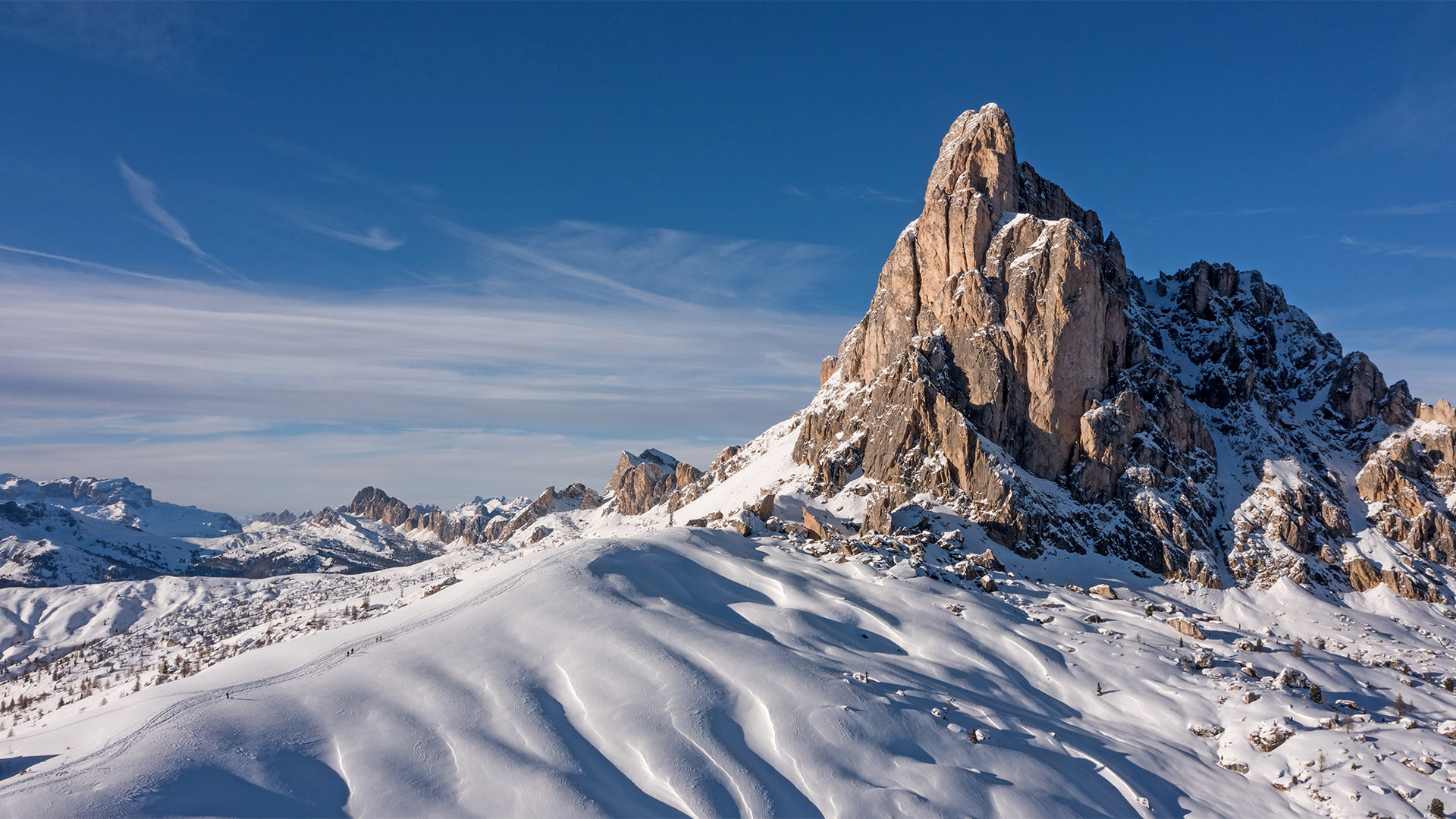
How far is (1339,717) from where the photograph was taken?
40.5 meters

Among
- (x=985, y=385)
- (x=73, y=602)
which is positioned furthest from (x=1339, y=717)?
(x=73, y=602)

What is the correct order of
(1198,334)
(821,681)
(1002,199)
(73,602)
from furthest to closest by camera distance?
(73,602) → (1198,334) → (1002,199) → (821,681)

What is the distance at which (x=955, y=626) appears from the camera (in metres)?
50.4

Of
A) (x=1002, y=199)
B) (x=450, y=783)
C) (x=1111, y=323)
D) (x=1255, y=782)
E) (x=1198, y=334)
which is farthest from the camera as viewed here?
(x=1198, y=334)

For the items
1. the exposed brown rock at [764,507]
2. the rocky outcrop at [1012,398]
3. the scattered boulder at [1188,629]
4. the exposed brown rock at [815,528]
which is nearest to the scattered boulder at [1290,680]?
the scattered boulder at [1188,629]

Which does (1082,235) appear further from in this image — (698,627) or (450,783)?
(450,783)

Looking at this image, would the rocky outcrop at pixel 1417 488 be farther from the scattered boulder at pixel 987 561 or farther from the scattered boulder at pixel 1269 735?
the scattered boulder at pixel 1269 735

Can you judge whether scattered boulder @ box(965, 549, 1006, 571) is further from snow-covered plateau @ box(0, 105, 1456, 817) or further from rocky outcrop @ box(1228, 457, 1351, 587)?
rocky outcrop @ box(1228, 457, 1351, 587)

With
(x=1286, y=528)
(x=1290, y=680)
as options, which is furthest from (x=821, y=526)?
(x=1286, y=528)

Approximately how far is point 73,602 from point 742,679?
22130cm

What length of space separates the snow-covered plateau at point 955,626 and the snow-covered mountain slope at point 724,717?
197 mm

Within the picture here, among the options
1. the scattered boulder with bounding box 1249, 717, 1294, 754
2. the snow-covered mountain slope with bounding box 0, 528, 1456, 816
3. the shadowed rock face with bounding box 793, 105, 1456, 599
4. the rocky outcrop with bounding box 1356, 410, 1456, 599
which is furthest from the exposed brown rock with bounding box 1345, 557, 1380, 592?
the scattered boulder with bounding box 1249, 717, 1294, 754

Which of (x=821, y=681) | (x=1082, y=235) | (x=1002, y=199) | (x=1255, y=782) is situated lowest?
(x=1255, y=782)

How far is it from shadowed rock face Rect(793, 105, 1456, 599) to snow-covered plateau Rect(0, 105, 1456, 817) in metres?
0.49
